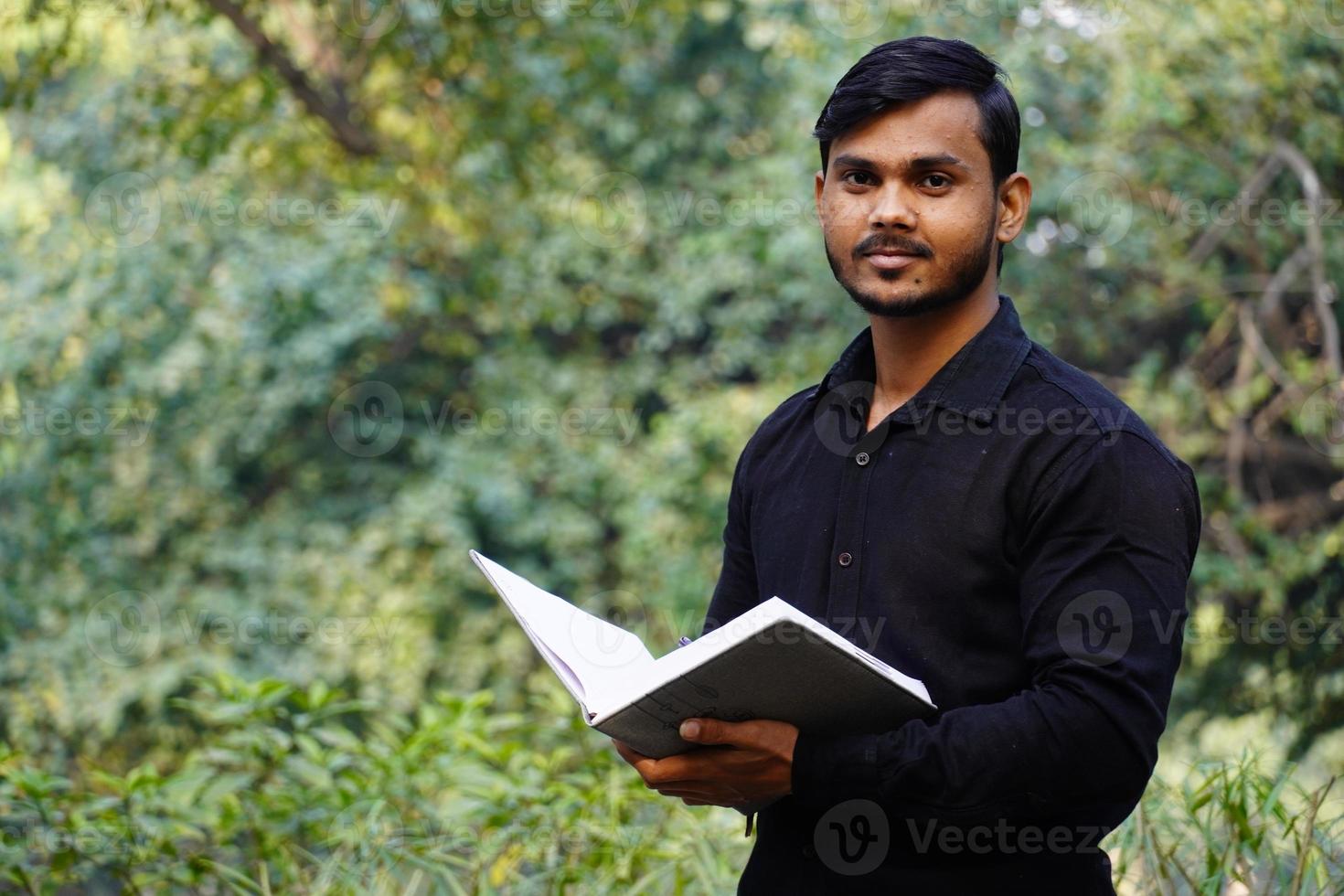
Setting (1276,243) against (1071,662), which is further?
(1276,243)

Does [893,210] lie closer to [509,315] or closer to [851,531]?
[851,531]

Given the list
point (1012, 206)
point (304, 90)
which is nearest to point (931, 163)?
point (1012, 206)

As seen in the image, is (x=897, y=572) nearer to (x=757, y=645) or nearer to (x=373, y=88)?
(x=757, y=645)

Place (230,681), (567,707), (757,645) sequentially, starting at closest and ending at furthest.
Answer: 1. (757,645)
2. (230,681)
3. (567,707)

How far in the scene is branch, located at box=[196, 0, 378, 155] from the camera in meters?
5.70

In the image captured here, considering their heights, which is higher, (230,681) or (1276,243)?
(1276,243)

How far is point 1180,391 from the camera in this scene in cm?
741

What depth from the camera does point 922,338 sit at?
161 cm

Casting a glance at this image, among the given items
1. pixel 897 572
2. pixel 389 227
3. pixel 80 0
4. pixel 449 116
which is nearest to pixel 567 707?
pixel 897 572

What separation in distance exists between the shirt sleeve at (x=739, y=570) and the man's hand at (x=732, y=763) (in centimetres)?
35

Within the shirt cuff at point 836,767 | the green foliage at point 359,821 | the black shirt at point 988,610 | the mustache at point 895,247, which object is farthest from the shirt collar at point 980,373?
the green foliage at point 359,821

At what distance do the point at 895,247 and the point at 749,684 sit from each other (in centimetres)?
49

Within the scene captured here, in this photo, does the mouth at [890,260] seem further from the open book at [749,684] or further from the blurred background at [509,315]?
the blurred background at [509,315]

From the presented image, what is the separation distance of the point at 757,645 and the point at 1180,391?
6659mm
